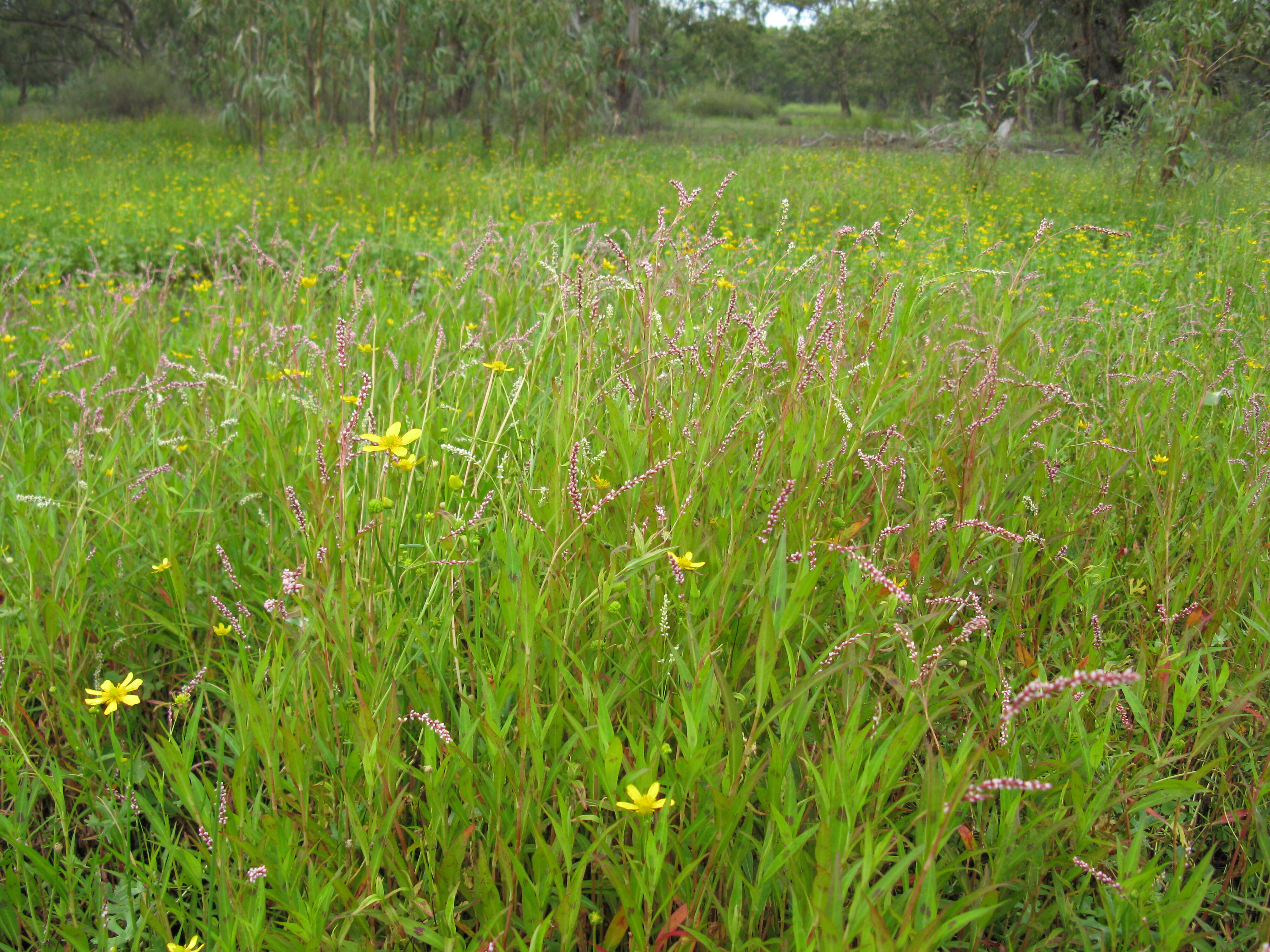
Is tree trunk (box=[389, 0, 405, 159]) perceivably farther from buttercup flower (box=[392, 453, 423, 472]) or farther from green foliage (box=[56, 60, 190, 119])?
green foliage (box=[56, 60, 190, 119])

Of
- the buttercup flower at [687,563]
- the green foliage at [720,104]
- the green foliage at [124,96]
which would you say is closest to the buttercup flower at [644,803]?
the buttercup flower at [687,563]

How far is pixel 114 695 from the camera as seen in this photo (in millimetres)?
1390

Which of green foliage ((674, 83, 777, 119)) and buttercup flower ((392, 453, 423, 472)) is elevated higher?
green foliage ((674, 83, 777, 119))

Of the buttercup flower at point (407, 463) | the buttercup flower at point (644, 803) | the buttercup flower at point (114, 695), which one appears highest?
the buttercup flower at point (407, 463)

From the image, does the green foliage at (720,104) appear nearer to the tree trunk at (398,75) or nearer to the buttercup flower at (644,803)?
the tree trunk at (398,75)

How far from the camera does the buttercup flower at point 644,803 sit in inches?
39.8

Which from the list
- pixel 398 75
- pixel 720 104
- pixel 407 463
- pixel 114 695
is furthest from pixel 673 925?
pixel 720 104

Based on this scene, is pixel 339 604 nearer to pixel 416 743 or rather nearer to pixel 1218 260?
pixel 416 743

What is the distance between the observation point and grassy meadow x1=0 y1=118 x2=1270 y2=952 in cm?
110

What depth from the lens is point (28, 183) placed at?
8953 mm

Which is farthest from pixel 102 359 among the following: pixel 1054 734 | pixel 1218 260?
pixel 1218 260

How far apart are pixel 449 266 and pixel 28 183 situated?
24.3ft

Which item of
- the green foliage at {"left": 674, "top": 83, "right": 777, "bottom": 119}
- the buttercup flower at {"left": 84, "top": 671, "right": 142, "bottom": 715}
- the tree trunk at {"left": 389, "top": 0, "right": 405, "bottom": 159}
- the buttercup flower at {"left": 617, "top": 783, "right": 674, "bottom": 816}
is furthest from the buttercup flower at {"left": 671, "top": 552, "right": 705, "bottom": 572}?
the green foliage at {"left": 674, "top": 83, "right": 777, "bottom": 119}

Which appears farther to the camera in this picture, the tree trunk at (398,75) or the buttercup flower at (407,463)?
the tree trunk at (398,75)
